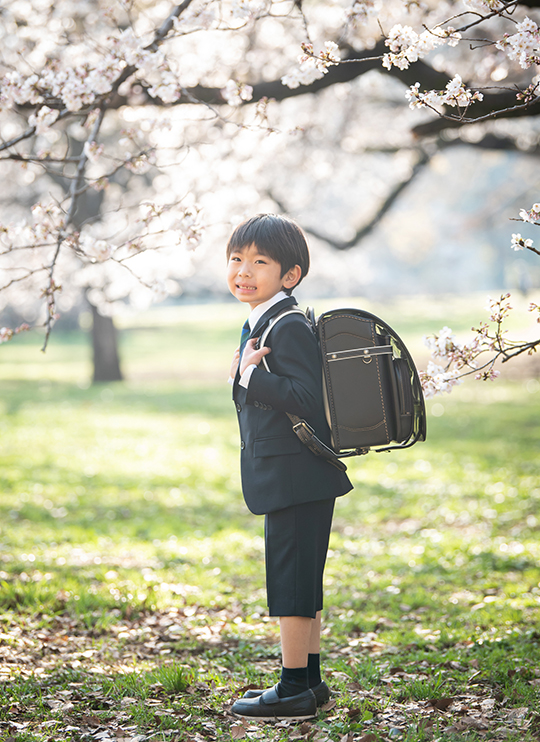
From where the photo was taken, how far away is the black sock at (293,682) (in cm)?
269

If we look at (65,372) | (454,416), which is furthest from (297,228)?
(65,372)

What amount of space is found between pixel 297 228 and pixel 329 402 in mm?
734

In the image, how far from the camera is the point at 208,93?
14.2 feet

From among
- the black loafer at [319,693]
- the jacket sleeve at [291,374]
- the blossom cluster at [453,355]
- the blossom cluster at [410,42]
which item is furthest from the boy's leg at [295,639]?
the blossom cluster at [410,42]

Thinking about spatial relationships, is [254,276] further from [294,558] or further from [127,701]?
[127,701]

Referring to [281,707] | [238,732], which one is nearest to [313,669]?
[281,707]

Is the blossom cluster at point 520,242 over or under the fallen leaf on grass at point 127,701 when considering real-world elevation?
over

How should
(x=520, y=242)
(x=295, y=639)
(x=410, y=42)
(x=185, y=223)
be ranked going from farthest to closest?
(x=185, y=223) → (x=410, y=42) → (x=520, y=242) → (x=295, y=639)

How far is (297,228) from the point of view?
2805mm

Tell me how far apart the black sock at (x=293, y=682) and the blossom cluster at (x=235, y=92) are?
2.93 meters

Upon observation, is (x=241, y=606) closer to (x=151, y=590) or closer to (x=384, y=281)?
(x=151, y=590)

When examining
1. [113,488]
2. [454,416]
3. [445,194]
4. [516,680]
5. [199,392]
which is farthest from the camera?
[445,194]

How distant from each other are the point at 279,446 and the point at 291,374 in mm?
276

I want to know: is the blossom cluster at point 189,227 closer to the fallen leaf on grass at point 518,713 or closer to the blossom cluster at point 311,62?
the blossom cluster at point 311,62
